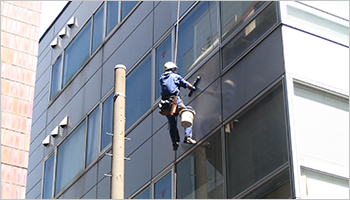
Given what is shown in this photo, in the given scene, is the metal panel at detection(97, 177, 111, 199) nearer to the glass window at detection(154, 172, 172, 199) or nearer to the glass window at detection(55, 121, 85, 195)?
the glass window at detection(55, 121, 85, 195)

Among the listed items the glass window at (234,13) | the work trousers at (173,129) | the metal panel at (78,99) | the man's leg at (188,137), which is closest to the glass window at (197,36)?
the glass window at (234,13)

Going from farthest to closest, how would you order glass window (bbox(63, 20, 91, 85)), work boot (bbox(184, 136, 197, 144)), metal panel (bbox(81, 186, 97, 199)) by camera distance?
1. glass window (bbox(63, 20, 91, 85))
2. metal panel (bbox(81, 186, 97, 199))
3. work boot (bbox(184, 136, 197, 144))

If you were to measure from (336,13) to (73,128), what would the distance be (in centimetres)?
1077

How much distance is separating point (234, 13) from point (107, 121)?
6.50m

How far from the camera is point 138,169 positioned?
1588cm

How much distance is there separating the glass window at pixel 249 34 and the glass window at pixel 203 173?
165 cm

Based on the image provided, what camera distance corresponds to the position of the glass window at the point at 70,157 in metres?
19.8

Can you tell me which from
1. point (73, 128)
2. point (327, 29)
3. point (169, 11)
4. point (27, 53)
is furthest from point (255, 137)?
point (27, 53)

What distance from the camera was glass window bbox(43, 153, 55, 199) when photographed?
21344mm

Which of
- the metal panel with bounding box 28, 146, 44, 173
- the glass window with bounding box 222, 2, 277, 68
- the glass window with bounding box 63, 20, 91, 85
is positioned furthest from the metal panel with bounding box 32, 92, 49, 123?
the glass window with bounding box 222, 2, 277, 68

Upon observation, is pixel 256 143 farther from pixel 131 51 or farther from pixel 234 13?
pixel 131 51

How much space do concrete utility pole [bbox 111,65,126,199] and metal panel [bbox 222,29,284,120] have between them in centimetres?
312

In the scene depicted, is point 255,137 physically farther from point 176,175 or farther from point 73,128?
point 73,128

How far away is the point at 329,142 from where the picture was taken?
11.2 metres
